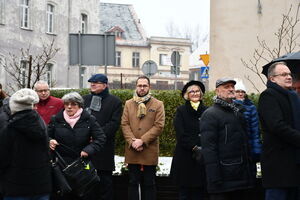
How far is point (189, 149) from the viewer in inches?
300

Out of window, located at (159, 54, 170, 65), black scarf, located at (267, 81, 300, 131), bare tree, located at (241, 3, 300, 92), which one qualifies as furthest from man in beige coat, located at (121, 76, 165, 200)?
window, located at (159, 54, 170, 65)

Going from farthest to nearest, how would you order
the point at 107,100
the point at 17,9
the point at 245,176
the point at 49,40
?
the point at 49,40
the point at 17,9
the point at 107,100
the point at 245,176

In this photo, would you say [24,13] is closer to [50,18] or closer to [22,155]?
[50,18]

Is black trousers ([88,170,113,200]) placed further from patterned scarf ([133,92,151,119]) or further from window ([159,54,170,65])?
window ([159,54,170,65])

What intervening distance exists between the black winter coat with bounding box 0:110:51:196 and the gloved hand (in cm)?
224

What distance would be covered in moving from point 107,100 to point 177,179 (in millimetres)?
1658

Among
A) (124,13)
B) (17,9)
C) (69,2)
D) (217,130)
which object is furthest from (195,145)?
(124,13)

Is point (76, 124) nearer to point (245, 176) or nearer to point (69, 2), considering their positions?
point (245, 176)

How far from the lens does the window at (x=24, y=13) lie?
31.8m

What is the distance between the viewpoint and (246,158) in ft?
21.3

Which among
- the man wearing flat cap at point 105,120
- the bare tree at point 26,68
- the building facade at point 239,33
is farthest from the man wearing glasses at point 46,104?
the building facade at point 239,33

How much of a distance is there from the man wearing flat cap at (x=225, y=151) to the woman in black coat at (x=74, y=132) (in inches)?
63.2

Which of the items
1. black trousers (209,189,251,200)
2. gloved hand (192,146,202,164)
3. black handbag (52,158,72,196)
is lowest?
black trousers (209,189,251,200)

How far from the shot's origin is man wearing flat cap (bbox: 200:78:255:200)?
20.8ft
